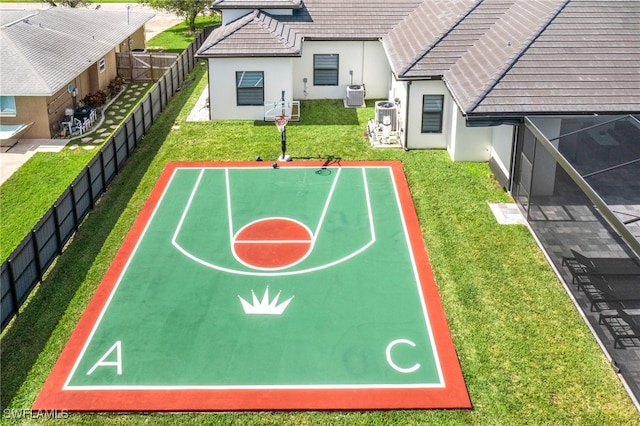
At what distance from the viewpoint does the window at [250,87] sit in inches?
1214

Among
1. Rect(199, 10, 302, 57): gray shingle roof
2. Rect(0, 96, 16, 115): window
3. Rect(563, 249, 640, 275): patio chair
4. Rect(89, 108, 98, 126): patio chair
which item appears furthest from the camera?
Rect(89, 108, 98, 126): patio chair

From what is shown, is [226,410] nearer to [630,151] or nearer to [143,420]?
[143,420]

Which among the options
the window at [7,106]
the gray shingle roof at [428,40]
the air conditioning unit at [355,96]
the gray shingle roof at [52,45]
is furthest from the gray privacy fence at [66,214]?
the gray shingle roof at [428,40]

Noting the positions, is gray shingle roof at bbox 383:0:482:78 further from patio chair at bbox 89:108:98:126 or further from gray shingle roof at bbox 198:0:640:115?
patio chair at bbox 89:108:98:126

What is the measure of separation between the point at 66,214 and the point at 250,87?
12.7 meters

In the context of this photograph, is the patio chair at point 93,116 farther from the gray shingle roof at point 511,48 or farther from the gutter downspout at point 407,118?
the gutter downspout at point 407,118

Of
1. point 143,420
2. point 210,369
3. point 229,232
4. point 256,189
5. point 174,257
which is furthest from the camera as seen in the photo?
point 256,189

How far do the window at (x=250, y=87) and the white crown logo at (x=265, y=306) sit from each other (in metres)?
14.9

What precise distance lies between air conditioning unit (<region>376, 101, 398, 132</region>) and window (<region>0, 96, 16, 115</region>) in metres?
16.0

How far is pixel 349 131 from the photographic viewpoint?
98.5 feet

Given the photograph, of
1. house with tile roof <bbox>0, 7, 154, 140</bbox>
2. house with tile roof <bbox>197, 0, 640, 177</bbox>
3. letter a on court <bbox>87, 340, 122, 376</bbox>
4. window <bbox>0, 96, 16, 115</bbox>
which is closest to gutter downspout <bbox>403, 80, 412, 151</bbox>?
house with tile roof <bbox>197, 0, 640, 177</bbox>

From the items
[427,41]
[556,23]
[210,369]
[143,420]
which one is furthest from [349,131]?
[143,420]

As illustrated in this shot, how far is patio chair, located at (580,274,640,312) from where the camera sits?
17.3 metres

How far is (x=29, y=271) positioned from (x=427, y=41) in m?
18.5
